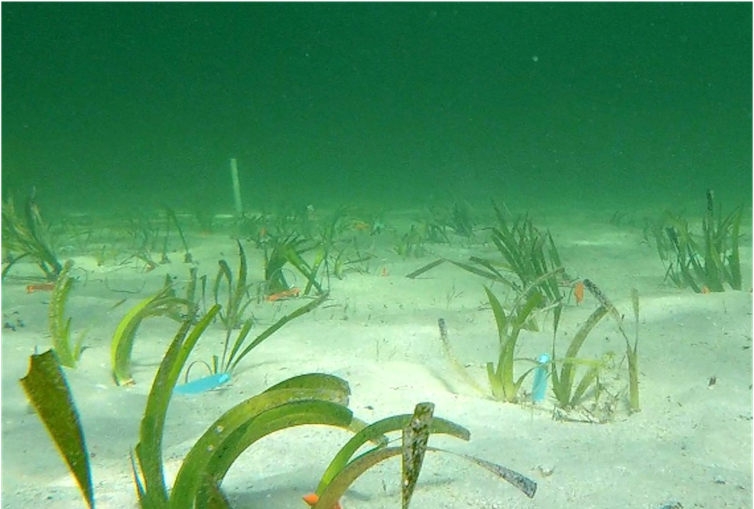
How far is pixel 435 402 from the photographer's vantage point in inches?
111

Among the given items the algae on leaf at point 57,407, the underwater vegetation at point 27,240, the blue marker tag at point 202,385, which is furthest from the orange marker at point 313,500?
the underwater vegetation at point 27,240

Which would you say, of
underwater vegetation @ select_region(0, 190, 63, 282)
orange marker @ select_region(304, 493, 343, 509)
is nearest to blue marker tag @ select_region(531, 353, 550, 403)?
orange marker @ select_region(304, 493, 343, 509)

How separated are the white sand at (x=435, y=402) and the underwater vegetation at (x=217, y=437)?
0.26 metres

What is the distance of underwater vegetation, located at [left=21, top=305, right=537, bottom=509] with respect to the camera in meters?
1.36

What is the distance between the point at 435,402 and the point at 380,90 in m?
98.5

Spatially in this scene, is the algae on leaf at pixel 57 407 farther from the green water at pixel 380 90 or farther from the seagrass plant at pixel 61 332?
the green water at pixel 380 90

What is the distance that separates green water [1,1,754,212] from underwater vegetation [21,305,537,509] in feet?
94.7

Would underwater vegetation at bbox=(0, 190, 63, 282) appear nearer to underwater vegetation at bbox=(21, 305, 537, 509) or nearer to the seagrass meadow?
the seagrass meadow

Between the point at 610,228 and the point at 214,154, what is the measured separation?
49.9 m

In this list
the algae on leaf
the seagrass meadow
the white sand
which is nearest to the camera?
the algae on leaf

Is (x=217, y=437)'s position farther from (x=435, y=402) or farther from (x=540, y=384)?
(x=540, y=384)

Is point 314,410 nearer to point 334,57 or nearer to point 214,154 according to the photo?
point 214,154

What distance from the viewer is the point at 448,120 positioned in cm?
8381

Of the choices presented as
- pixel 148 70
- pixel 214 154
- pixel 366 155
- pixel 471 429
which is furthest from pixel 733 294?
pixel 148 70
